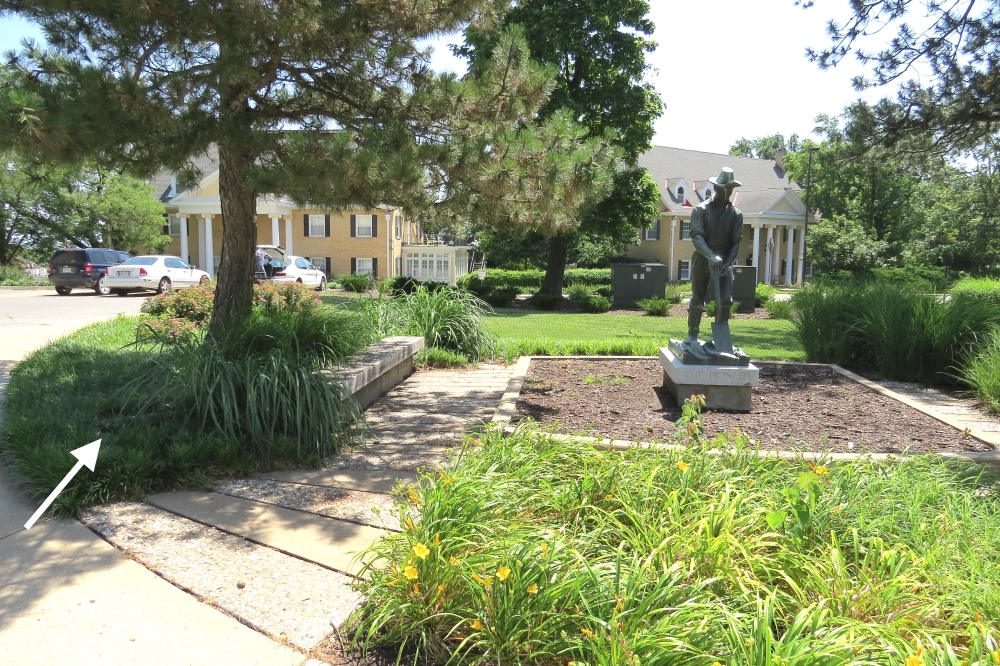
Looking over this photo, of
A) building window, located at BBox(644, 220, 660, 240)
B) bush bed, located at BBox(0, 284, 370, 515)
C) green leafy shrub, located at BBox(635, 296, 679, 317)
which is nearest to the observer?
bush bed, located at BBox(0, 284, 370, 515)

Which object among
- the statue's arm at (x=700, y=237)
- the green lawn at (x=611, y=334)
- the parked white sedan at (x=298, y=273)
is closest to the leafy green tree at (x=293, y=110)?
the statue's arm at (x=700, y=237)

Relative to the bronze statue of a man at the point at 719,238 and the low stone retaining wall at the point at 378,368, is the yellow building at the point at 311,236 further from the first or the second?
the bronze statue of a man at the point at 719,238

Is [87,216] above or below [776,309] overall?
above

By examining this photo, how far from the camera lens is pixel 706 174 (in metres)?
47.8

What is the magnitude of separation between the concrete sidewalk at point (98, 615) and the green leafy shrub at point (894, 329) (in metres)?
8.72

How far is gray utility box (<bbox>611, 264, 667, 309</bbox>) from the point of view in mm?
23953

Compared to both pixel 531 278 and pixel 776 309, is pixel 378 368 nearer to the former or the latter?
pixel 776 309

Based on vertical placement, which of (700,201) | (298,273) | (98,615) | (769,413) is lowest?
(98,615)

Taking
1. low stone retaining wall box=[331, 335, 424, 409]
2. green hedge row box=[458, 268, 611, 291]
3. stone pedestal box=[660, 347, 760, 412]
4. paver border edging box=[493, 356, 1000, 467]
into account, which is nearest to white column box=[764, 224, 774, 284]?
green hedge row box=[458, 268, 611, 291]

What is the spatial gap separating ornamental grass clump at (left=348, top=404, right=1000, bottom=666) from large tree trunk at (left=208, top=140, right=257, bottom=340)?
416 cm

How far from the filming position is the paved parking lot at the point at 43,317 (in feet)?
37.6

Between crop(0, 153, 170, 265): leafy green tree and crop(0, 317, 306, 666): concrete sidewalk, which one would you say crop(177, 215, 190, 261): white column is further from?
crop(0, 317, 306, 666): concrete sidewalk

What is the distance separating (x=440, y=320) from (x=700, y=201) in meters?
36.6

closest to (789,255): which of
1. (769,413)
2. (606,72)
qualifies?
(606,72)
